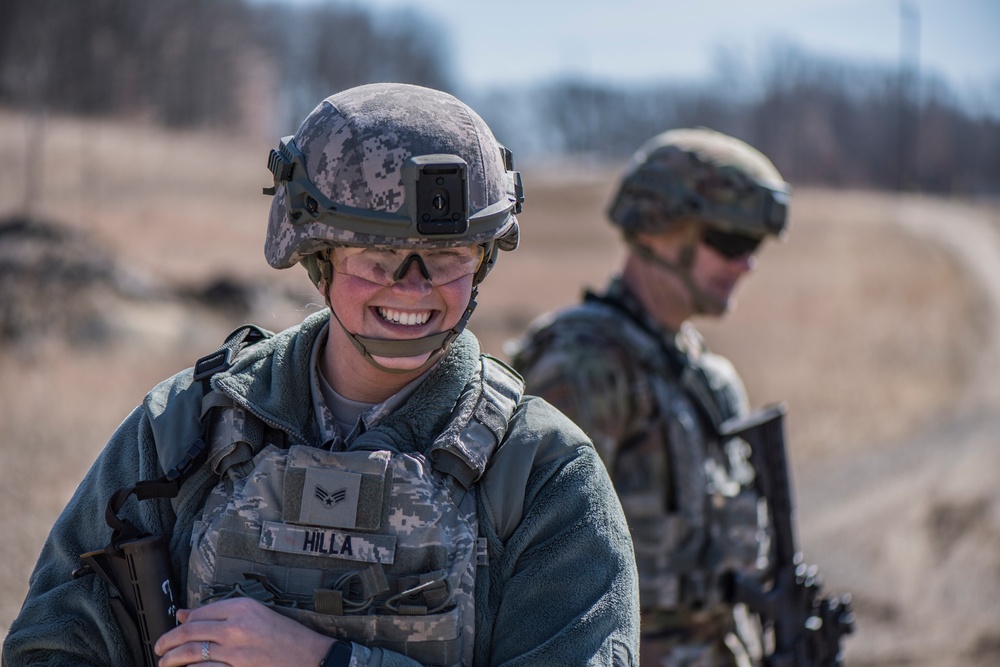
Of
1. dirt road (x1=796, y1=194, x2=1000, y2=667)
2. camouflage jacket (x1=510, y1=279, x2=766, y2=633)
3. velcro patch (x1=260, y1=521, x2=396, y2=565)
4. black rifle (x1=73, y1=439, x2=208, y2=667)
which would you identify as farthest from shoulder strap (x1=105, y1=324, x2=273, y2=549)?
dirt road (x1=796, y1=194, x2=1000, y2=667)

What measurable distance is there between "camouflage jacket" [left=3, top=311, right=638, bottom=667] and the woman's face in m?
0.13

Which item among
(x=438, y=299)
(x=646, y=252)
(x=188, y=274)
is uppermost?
(x=438, y=299)

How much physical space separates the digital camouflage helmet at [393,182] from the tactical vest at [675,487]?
162 cm

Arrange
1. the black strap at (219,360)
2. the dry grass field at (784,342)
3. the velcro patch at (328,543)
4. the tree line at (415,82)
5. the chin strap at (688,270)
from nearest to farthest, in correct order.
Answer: the velcro patch at (328,543)
the black strap at (219,360)
the chin strap at (688,270)
the dry grass field at (784,342)
the tree line at (415,82)

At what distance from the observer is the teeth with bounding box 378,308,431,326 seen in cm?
202

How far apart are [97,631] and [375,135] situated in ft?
3.45

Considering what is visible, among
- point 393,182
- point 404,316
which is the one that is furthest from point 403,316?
point 393,182

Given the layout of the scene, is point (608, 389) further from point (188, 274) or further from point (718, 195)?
point (188, 274)

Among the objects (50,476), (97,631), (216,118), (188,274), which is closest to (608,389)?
(97,631)

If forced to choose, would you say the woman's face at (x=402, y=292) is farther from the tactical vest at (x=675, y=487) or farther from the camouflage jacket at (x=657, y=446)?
the tactical vest at (x=675, y=487)

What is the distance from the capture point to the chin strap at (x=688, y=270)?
12.9 ft

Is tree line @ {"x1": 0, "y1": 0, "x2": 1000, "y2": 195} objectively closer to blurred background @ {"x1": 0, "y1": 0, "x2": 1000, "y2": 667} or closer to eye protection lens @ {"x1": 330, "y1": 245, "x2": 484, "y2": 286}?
blurred background @ {"x1": 0, "y1": 0, "x2": 1000, "y2": 667}

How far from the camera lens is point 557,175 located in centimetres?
5631

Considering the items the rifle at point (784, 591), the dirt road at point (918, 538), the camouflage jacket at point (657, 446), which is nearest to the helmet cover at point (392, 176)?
the camouflage jacket at point (657, 446)
